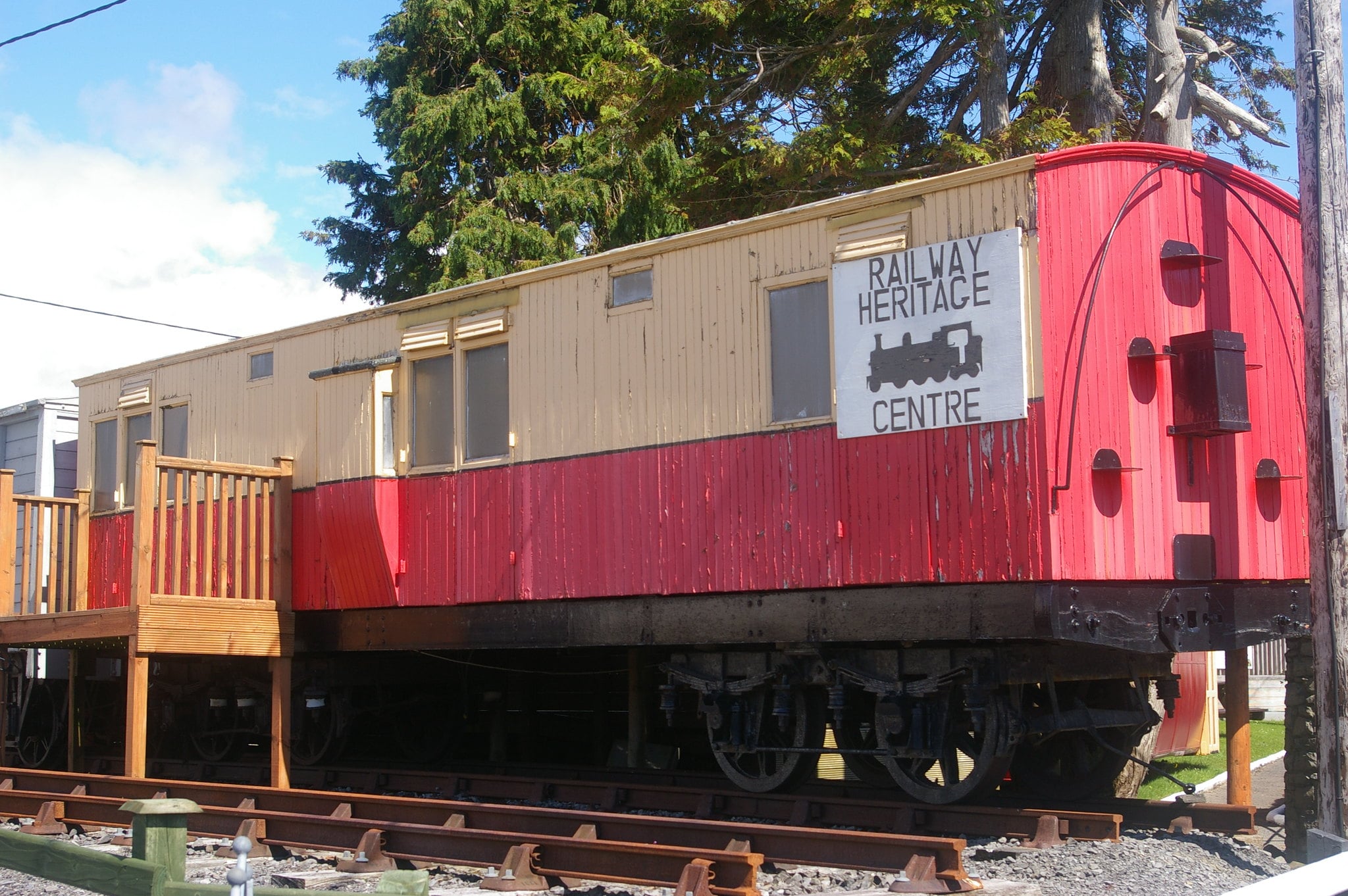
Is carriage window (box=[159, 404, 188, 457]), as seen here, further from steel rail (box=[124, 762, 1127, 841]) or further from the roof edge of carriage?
steel rail (box=[124, 762, 1127, 841])

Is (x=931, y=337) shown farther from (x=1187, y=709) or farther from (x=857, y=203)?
(x=1187, y=709)

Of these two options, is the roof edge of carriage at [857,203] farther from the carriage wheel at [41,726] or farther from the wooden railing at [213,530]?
the carriage wheel at [41,726]

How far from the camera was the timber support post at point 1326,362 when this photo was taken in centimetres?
725

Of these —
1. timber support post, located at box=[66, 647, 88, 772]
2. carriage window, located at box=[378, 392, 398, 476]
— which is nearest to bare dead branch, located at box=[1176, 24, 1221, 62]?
carriage window, located at box=[378, 392, 398, 476]

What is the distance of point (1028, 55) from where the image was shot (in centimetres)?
1697

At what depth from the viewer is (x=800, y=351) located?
8.58 metres

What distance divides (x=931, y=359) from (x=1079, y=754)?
322 cm

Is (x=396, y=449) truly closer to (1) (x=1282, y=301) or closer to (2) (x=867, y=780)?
(2) (x=867, y=780)

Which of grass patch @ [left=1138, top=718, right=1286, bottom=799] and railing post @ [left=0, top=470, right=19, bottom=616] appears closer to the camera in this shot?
railing post @ [left=0, top=470, right=19, bottom=616]

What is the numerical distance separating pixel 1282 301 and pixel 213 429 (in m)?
8.95

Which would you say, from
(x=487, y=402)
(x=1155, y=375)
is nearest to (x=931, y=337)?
(x=1155, y=375)

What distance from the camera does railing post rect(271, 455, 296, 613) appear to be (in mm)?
11469

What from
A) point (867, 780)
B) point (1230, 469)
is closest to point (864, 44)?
point (1230, 469)

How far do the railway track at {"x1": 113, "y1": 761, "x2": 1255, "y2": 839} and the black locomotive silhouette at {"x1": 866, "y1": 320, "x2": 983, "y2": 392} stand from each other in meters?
2.49
